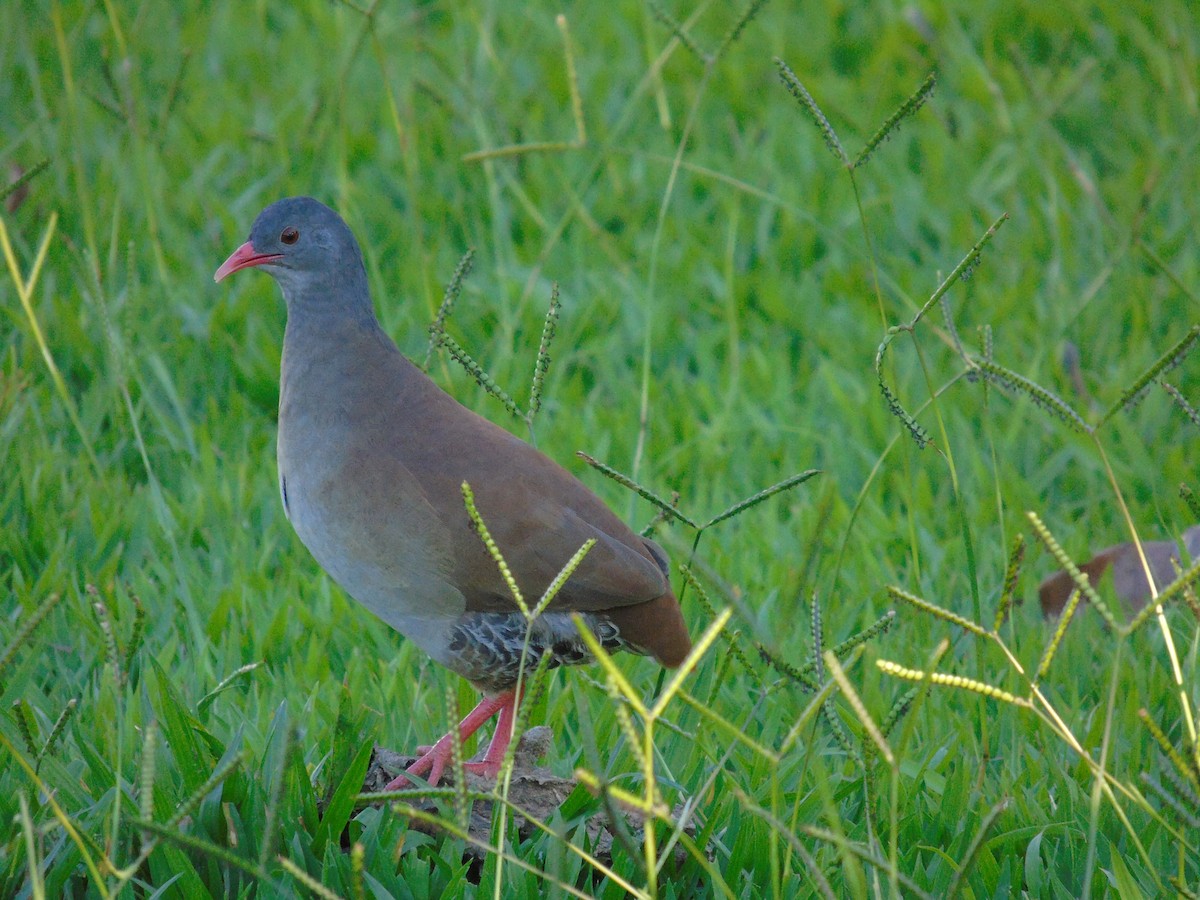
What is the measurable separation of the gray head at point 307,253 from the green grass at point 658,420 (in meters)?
0.48

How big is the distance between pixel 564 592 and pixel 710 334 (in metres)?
2.17

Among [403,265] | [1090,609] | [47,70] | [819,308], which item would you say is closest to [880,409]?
[819,308]

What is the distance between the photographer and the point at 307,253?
3148 mm

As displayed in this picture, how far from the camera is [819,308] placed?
4.93 metres

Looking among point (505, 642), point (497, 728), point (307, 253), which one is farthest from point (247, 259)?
point (497, 728)

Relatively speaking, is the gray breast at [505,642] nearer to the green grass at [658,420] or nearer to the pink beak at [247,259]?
the green grass at [658,420]

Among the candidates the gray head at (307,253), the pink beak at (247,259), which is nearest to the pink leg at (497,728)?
the gray head at (307,253)

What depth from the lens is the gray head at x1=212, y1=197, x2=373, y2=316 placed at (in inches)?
124

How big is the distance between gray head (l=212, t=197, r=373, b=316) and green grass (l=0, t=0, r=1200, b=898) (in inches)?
18.8

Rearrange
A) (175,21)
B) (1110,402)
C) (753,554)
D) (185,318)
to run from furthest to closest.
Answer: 1. (175,21)
2. (185,318)
3. (1110,402)
4. (753,554)

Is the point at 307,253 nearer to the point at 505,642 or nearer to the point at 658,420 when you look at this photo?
the point at 505,642

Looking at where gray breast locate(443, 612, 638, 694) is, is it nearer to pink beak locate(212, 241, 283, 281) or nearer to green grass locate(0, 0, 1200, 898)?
green grass locate(0, 0, 1200, 898)

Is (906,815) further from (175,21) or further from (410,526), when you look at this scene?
(175,21)

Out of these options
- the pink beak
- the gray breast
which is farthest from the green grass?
the pink beak
